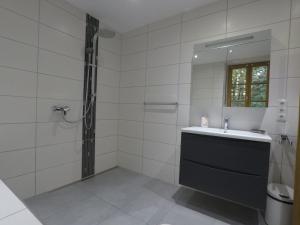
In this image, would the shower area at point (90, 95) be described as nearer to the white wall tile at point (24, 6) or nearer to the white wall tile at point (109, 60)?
the white wall tile at point (109, 60)

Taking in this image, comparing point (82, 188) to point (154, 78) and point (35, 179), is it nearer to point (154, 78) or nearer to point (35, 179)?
point (35, 179)

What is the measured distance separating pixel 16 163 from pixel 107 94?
1333 millimetres

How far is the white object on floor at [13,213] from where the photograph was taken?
1.90 ft

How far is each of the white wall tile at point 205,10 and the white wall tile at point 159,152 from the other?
1.60m

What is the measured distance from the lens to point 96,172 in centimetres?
243

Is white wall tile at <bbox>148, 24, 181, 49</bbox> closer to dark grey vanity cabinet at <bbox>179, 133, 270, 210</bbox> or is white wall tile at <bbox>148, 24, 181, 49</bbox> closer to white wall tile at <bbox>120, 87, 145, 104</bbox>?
white wall tile at <bbox>120, 87, 145, 104</bbox>

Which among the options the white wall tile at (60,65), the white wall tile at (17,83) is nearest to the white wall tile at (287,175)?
the white wall tile at (60,65)

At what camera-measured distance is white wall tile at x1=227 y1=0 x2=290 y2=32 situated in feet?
5.15

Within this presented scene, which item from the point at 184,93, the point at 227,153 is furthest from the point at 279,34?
the point at 227,153

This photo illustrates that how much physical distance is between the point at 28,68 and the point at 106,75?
994 mm

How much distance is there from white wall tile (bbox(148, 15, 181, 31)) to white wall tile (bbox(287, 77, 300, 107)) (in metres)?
1.39

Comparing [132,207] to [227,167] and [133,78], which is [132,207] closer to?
[227,167]

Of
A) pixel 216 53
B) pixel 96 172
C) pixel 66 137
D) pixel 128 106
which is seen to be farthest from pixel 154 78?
pixel 96 172

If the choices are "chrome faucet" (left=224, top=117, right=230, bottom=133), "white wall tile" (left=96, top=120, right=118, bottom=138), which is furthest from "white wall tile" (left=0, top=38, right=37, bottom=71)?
"chrome faucet" (left=224, top=117, right=230, bottom=133)
